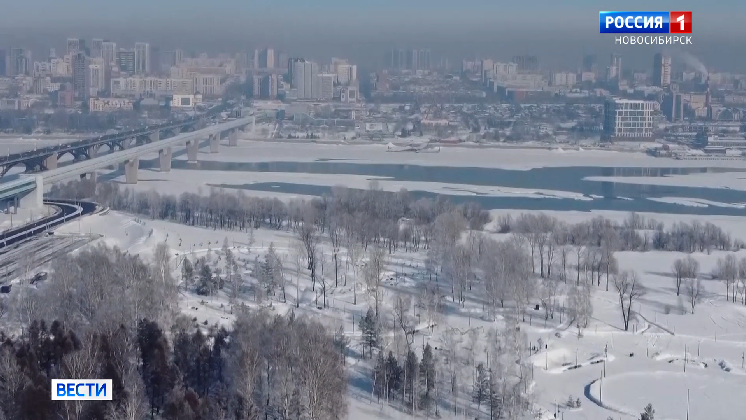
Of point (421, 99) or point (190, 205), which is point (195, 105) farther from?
point (190, 205)

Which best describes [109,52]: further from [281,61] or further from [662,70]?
[662,70]

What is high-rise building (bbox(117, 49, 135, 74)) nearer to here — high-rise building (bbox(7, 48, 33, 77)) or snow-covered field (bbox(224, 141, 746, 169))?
high-rise building (bbox(7, 48, 33, 77))

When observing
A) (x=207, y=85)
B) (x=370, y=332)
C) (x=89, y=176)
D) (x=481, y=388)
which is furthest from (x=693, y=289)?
(x=207, y=85)

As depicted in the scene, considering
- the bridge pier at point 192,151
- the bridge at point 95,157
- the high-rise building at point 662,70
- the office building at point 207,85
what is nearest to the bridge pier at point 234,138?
the bridge at point 95,157

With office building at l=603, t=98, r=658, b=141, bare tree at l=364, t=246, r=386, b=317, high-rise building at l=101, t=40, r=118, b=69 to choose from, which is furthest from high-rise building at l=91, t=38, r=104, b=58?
bare tree at l=364, t=246, r=386, b=317

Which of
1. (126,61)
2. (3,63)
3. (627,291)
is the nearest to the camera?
(627,291)
